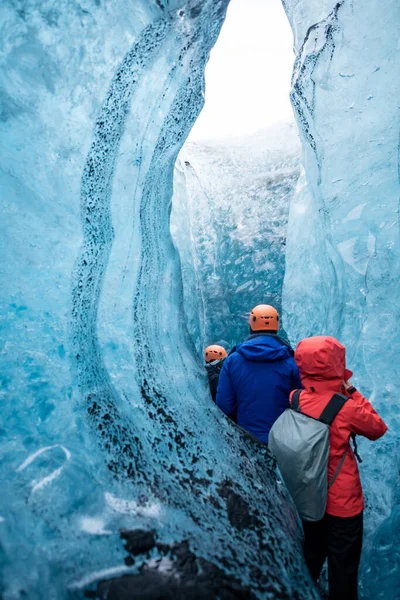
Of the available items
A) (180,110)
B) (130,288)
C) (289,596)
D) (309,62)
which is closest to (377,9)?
(309,62)

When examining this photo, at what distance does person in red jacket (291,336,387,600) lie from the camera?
1556 millimetres

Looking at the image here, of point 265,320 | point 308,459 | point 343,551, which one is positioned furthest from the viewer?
point 265,320

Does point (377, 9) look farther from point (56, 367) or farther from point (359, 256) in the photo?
point (56, 367)

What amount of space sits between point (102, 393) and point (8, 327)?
17.3 inches

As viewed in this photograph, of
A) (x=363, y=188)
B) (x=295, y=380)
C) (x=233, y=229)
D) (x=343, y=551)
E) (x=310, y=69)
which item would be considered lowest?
(x=343, y=551)

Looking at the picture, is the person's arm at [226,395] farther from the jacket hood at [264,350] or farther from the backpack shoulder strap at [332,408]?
the backpack shoulder strap at [332,408]

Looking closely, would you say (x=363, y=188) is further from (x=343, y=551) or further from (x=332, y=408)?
(x=343, y=551)

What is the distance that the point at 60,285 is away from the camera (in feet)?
4.99

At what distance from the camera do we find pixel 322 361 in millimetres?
1563

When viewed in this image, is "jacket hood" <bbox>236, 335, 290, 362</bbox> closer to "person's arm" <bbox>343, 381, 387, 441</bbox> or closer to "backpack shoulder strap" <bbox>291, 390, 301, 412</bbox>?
"backpack shoulder strap" <bbox>291, 390, 301, 412</bbox>

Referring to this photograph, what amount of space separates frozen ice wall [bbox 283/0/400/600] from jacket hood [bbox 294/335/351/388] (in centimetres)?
124

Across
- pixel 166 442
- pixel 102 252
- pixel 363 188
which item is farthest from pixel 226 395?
pixel 363 188

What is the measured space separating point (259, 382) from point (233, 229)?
14.2 feet

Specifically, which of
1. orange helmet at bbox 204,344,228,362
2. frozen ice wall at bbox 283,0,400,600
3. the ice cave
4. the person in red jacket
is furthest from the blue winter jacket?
orange helmet at bbox 204,344,228,362
